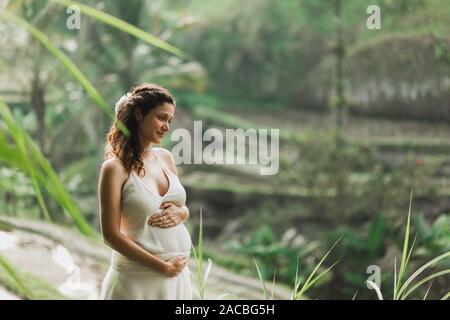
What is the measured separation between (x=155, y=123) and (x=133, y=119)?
47mm

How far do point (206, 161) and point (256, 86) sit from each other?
2.33m

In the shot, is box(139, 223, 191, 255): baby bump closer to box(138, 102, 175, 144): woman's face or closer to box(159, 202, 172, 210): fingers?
box(159, 202, 172, 210): fingers

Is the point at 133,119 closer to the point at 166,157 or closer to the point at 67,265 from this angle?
the point at 166,157

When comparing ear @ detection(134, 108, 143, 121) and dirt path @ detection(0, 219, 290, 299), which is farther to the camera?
dirt path @ detection(0, 219, 290, 299)

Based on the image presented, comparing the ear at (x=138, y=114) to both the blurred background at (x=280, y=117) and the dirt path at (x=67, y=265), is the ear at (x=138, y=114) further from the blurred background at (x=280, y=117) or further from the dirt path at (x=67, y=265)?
the blurred background at (x=280, y=117)

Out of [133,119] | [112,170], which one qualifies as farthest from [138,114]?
[112,170]

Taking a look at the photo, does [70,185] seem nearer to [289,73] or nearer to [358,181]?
[358,181]

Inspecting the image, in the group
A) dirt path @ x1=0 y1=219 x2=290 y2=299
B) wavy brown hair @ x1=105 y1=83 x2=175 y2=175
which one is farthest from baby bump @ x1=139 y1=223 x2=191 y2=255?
dirt path @ x1=0 y1=219 x2=290 y2=299

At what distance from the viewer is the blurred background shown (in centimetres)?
597

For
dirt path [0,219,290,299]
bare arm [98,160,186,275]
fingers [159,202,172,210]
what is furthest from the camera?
dirt path [0,219,290,299]

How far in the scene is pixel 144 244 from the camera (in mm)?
1361

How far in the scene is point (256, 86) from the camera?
10430mm

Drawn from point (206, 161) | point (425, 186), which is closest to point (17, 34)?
point (206, 161)

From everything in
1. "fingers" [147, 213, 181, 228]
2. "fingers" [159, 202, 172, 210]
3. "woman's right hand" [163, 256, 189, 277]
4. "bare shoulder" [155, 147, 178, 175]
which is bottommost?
"woman's right hand" [163, 256, 189, 277]
